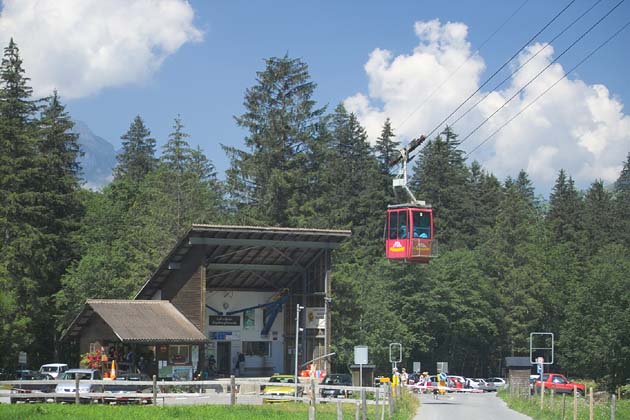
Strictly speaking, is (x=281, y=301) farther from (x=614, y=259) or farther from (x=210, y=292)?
(x=614, y=259)

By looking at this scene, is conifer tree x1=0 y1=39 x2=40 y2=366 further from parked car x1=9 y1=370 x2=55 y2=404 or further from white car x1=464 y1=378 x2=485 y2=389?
white car x1=464 y1=378 x2=485 y2=389

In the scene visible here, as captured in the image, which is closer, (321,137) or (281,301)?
(281,301)

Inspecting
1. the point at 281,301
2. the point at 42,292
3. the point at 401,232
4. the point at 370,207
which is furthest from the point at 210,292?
the point at 370,207

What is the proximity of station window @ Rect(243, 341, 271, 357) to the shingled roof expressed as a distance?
7143 millimetres

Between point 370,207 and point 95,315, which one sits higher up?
point 370,207

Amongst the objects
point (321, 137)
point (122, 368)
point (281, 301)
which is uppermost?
point (321, 137)

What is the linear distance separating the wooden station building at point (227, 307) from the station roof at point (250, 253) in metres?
0.06

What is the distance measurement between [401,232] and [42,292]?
36.7 metres

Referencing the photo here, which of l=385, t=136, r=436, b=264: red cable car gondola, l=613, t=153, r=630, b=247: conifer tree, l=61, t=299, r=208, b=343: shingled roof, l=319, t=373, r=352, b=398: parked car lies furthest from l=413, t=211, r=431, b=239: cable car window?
l=613, t=153, r=630, b=247: conifer tree

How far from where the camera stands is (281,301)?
6031 centimetres

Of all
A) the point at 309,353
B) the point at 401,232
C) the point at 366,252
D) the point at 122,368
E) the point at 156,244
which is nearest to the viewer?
the point at 401,232

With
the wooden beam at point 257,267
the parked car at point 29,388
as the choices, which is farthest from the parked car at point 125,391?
the wooden beam at point 257,267

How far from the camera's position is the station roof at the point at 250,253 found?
53.7 meters

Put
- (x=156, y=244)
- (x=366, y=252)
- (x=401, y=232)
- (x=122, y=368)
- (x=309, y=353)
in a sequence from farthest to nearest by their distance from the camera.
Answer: (x=366, y=252) → (x=156, y=244) → (x=309, y=353) → (x=122, y=368) → (x=401, y=232)
